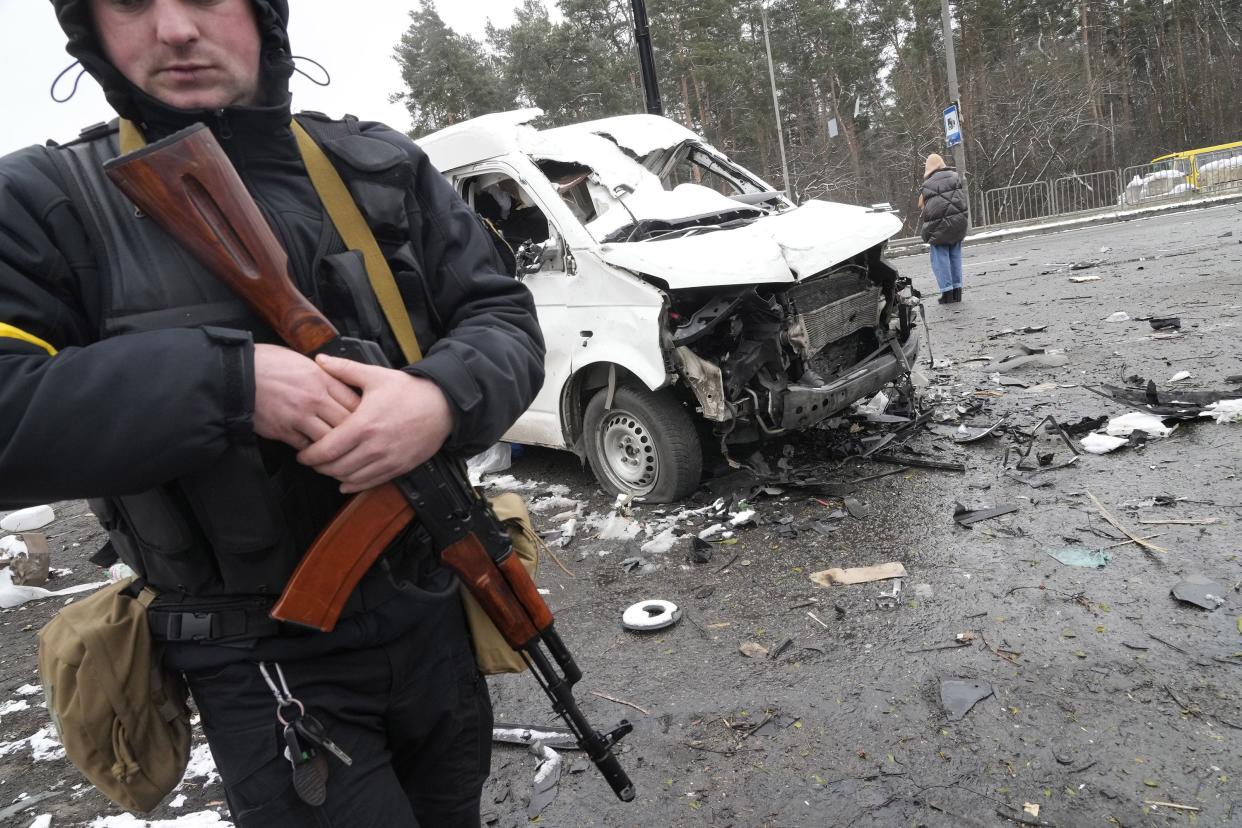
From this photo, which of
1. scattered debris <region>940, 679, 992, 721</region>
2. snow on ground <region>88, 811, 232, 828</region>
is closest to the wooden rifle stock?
snow on ground <region>88, 811, 232, 828</region>

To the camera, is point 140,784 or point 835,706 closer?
point 140,784

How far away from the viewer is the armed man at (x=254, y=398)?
38.6 inches

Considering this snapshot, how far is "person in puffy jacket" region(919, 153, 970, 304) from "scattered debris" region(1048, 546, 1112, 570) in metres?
6.89

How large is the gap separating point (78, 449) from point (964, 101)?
3614 centimetres

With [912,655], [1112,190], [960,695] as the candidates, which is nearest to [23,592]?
[912,655]

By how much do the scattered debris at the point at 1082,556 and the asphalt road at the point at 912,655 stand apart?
0.06 m

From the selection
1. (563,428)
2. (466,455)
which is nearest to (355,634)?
(466,455)

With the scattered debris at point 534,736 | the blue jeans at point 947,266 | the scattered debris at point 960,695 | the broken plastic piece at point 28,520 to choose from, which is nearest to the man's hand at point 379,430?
the scattered debris at point 534,736

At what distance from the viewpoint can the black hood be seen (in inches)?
43.3

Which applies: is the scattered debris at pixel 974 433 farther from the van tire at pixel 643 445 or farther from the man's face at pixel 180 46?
the man's face at pixel 180 46

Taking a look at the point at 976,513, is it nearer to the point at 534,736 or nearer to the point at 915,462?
the point at 915,462

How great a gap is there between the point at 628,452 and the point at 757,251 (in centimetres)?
155

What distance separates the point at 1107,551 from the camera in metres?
3.35

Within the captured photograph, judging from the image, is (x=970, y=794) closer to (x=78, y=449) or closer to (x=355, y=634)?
(x=355, y=634)
